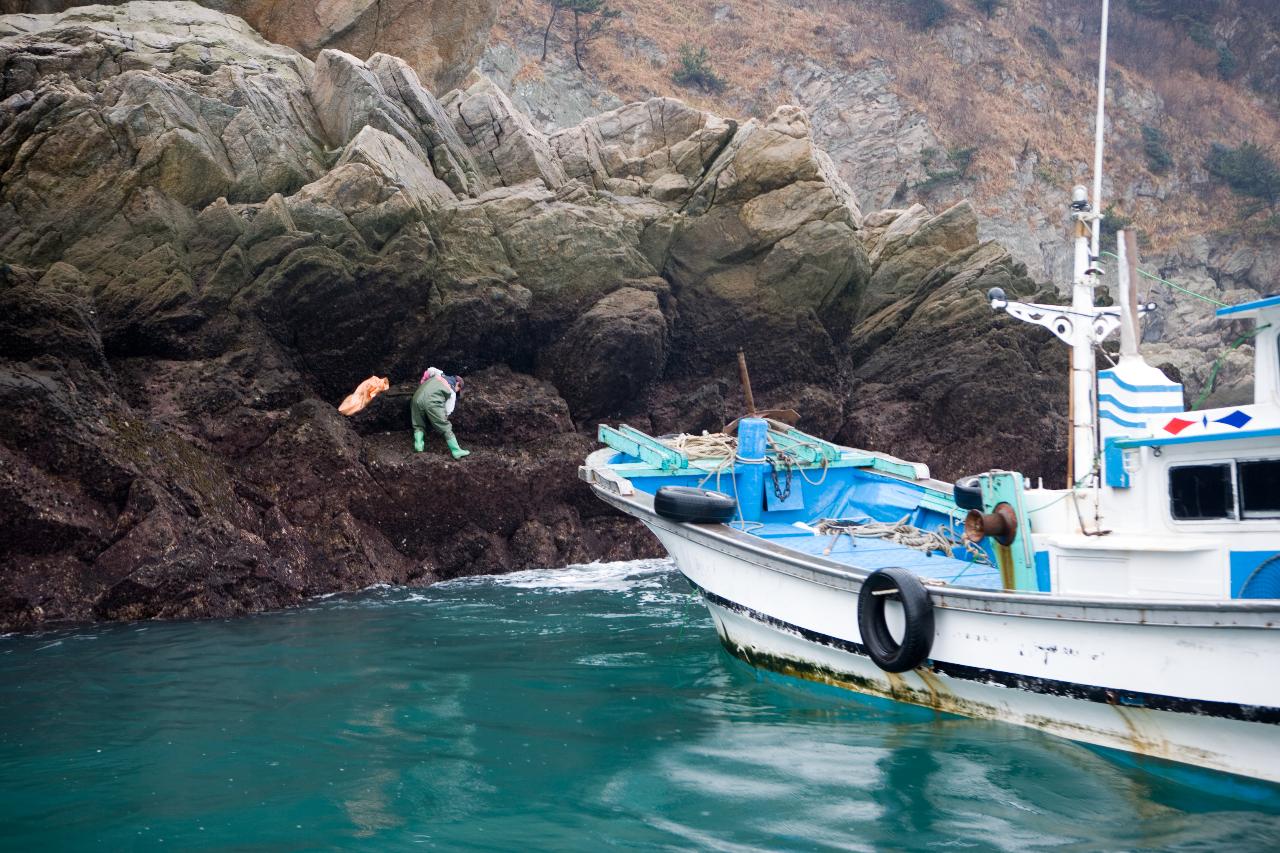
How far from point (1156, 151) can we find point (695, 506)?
4258cm

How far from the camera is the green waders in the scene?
13.4 meters

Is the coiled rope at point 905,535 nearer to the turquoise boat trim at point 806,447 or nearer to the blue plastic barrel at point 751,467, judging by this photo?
the blue plastic barrel at point 751,467

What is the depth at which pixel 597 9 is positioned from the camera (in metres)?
41.0

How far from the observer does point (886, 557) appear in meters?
8.69

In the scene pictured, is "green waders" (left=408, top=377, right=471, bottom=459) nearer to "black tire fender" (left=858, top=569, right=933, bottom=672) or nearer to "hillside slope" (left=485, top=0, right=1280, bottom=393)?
"black tire fender" (left=858, top=569, right=933, bottom=672)

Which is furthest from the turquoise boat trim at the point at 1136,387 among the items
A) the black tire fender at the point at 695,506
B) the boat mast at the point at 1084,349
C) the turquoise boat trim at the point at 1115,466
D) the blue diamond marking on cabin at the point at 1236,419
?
the black tire fender at the point at 695,506

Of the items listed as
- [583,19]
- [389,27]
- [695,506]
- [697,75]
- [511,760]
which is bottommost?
[511,760]

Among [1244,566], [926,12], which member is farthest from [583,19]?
[1244,566]

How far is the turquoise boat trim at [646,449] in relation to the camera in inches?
409

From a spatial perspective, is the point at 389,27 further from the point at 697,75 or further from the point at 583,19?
the point at 697,75

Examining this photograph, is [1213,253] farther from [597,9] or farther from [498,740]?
[498,740]

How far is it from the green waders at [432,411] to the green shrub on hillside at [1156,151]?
3975 centimetres

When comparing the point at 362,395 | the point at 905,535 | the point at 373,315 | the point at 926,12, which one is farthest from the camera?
the point at 926,12

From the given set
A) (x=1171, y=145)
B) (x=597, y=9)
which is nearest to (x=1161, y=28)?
(x=1171, y=145)
